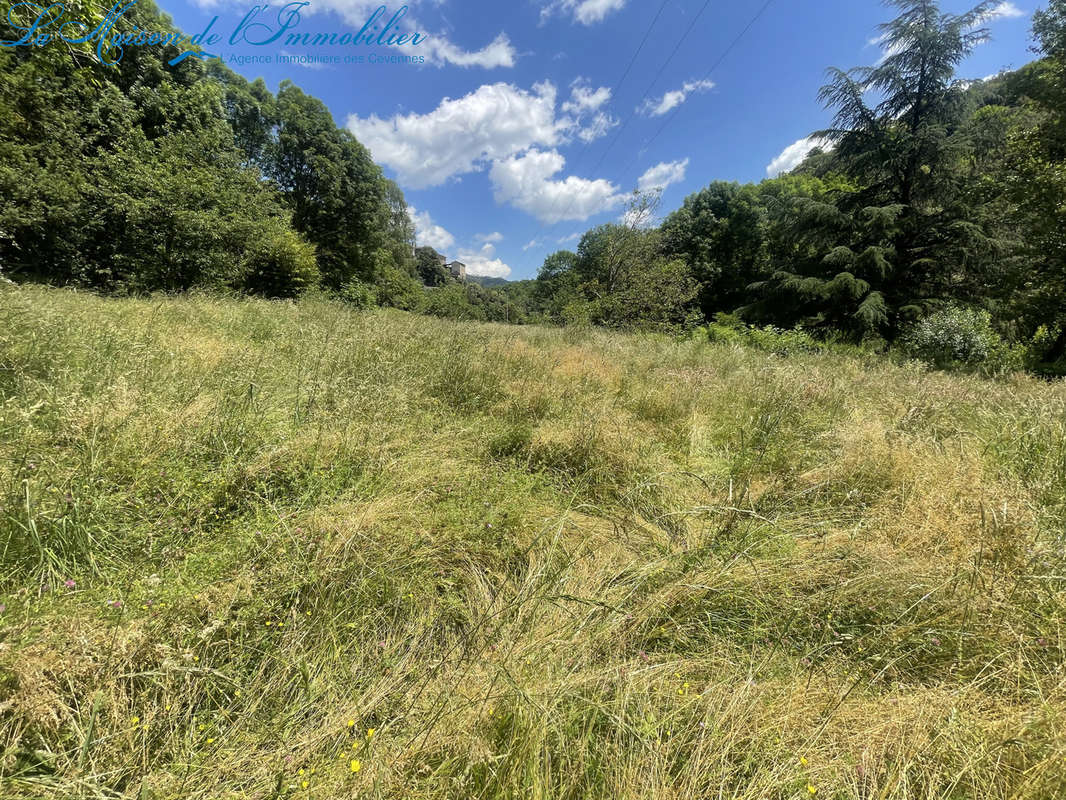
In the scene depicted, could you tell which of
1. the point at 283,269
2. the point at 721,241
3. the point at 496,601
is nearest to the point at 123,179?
the point at 283,269

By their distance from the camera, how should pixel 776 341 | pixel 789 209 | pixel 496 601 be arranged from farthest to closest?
pixel 789 209
pixel 776 341
pixel 496 601

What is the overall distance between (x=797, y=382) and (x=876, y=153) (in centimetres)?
1273

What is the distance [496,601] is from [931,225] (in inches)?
660

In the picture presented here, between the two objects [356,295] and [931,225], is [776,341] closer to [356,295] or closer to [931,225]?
[931,225]

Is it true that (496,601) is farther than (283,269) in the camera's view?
No

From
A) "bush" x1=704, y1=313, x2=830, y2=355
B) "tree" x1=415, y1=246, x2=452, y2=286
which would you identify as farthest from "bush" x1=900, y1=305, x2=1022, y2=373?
"tree" x1=415, y1=246, x2=452, y2=286

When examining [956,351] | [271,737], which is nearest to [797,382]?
[271,737]

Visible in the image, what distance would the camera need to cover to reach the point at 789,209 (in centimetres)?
1348

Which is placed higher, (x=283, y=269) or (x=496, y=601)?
(x=283, y=269)

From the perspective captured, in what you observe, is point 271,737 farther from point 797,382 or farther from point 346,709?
point 797,382

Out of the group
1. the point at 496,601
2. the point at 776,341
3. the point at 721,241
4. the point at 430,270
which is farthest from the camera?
the point at 430,270

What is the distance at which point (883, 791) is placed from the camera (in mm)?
959

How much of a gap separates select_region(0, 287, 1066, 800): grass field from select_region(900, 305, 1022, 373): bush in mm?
5745

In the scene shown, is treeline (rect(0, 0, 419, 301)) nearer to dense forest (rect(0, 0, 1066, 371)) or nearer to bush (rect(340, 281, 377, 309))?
dense forest (rect(0, 0, 1066, 371))
